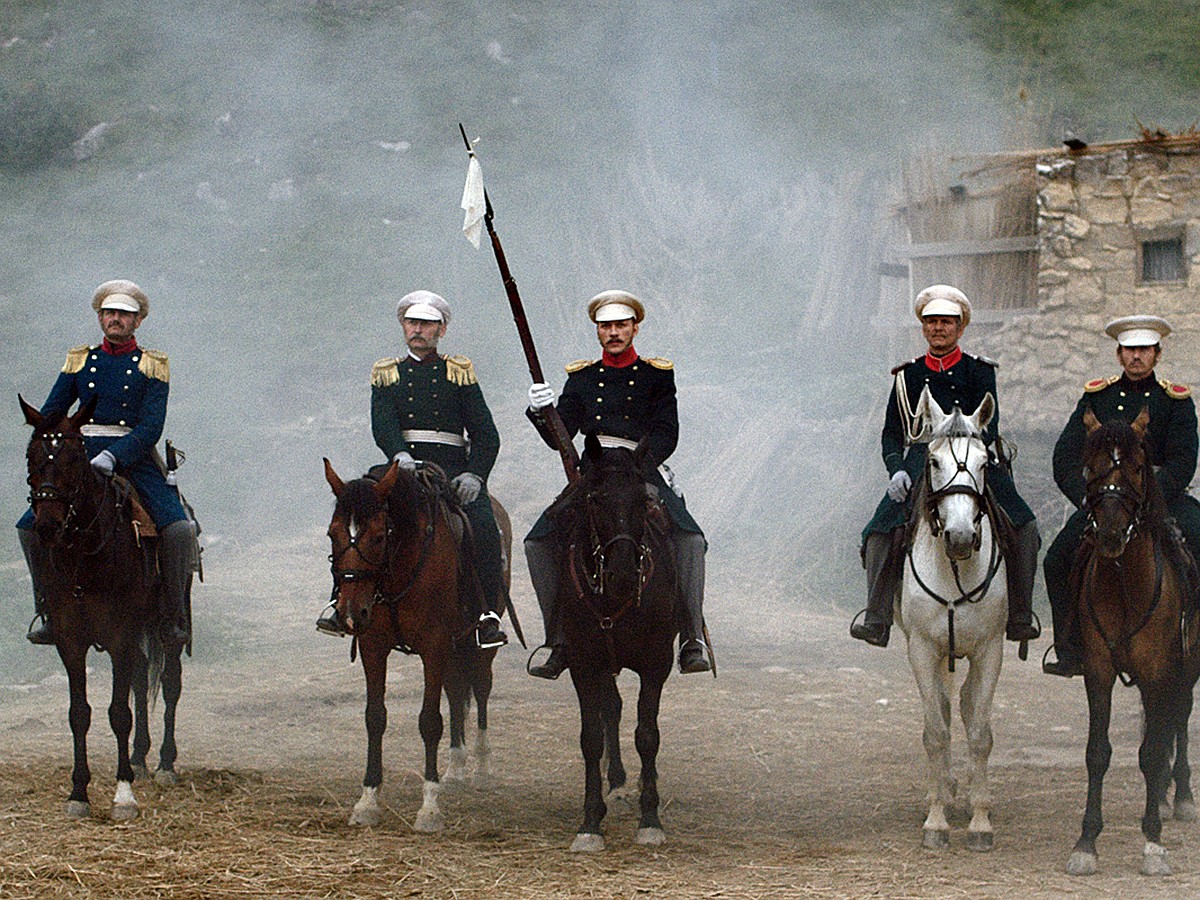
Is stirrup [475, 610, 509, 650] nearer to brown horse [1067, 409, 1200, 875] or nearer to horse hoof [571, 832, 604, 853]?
Answer: horse hoof [571, 832, 604, 853]

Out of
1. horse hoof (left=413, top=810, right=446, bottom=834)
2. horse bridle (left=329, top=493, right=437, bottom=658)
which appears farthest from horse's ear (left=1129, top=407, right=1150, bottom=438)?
horse hoof (left=413, top=810, right=446, bottom=834)

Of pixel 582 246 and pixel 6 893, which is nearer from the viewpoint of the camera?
pixel 6 893

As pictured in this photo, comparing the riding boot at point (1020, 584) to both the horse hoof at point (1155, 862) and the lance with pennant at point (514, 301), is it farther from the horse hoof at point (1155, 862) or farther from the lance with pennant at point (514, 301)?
the lance with pennant at point (514, 301)

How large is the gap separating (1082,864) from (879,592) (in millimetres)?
1575

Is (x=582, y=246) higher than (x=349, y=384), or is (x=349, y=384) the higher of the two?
(x=582, y=246)

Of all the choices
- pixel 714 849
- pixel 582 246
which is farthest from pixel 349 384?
pixel 714 849

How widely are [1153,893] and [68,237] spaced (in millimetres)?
20415

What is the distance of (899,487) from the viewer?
23.1 ft

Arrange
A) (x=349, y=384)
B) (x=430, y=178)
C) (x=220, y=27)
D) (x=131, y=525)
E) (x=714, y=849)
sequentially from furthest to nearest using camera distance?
(x=220, y=27) → (x=430, y=178) → (x=349, y=384) → (x=131, y=525) → (x=714, y=849)

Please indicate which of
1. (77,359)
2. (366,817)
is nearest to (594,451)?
(366,817)

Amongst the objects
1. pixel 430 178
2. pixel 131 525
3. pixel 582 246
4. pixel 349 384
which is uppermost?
pixel 430 178

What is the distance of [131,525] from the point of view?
7.45 meters

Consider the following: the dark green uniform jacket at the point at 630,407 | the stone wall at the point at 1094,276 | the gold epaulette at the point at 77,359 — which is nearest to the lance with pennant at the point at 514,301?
the dark green uniform jacket at the point at 630,407

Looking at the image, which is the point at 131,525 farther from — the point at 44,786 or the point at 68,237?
the point at 68,237
